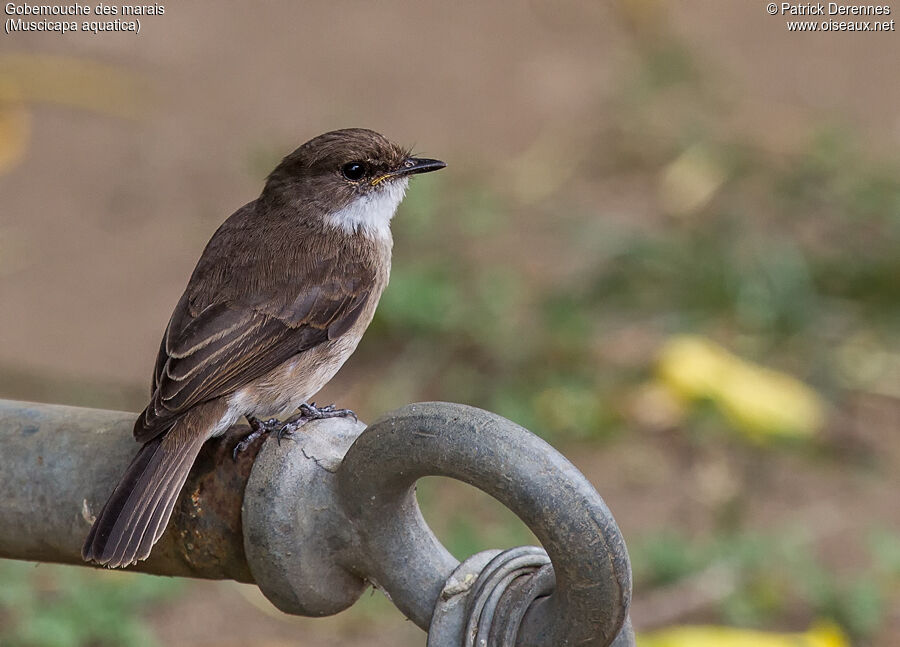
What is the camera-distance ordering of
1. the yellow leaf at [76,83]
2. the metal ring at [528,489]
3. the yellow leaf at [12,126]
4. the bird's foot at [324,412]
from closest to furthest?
1. the metal ring at [528,489]
2. the bird's foot at [324,412]
3. the yellow leaf at [12,126]
4. the yellow leaf at [76,83]

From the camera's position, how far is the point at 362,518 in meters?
2.83

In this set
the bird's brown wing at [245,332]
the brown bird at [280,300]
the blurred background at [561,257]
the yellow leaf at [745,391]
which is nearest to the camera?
the brown bird at [280,300]

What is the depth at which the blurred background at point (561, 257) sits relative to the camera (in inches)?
207

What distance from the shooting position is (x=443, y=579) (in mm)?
2811

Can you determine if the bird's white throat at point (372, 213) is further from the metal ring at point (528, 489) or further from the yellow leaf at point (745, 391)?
the yellow leaf at point (745, 391)

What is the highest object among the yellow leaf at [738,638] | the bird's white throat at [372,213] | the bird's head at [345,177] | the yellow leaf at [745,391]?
the bird's head at [345,177]

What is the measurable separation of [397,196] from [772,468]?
7.83 feet

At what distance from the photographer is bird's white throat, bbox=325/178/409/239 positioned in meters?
4.54

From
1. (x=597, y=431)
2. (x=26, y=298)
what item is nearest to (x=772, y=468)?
(x=597, y=431)

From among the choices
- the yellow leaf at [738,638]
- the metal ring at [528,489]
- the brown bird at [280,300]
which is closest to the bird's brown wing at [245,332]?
the brown bird at [280,300]

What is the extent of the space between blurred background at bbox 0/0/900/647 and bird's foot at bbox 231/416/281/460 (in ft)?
4.49

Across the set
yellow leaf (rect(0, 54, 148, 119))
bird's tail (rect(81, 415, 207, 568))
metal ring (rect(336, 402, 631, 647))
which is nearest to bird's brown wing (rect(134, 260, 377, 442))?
bird's tail (rect(81, 415, 207, 568))

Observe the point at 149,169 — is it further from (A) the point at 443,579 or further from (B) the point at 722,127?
(A) the point at 443,579

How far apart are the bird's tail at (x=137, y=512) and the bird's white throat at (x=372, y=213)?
1486 mm
